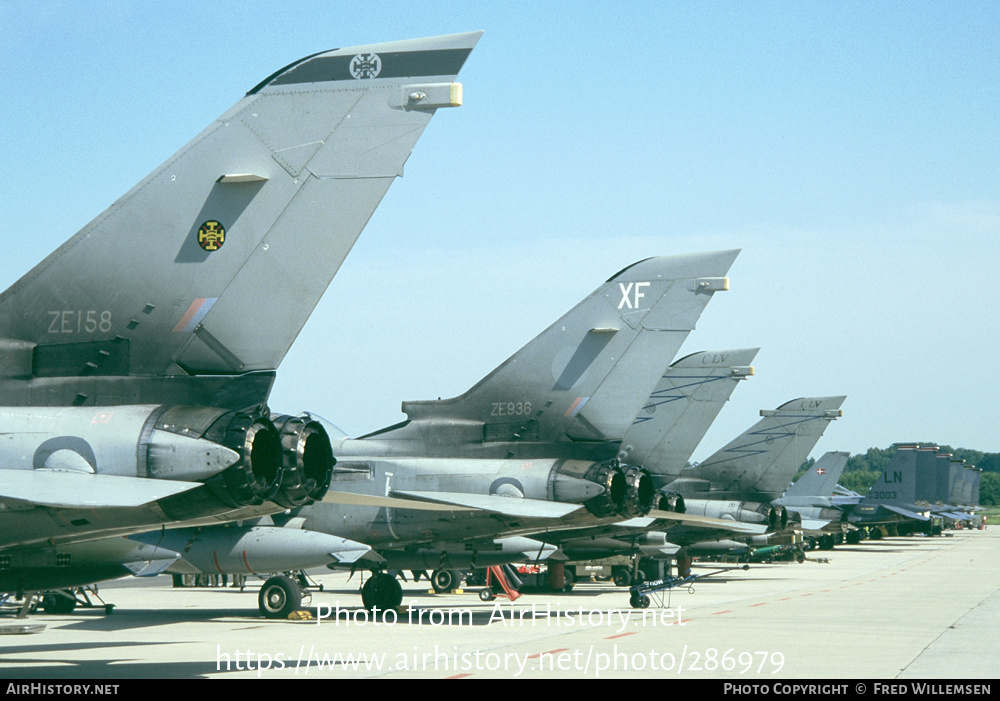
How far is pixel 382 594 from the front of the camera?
18.6 metres

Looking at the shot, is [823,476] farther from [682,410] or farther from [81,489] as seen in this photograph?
[81,489]

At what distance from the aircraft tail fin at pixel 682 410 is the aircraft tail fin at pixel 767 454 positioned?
8.72 meters

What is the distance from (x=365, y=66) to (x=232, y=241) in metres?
2.03

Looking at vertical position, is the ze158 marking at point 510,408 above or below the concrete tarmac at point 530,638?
above

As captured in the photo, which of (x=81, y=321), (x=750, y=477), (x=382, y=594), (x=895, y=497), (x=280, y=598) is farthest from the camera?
(x=895, y=497)

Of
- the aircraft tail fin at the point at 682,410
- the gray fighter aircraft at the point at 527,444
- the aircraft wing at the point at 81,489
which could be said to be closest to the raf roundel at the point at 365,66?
the aircraft wing at the point at 81,489

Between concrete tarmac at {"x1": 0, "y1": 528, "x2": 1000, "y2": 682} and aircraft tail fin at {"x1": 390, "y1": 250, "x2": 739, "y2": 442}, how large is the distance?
132 inches

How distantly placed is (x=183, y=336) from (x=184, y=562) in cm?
847

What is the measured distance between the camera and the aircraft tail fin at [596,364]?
19391 mm

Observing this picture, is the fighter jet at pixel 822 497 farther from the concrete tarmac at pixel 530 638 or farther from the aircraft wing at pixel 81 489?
the aircraft wing at pixel 81 489

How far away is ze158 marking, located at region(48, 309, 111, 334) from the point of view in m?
10.0

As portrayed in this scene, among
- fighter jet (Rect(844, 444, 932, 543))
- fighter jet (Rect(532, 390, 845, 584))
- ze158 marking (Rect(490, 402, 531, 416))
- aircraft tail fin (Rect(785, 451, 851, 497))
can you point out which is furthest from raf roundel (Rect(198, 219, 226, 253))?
fighter jet (Rect(844, 444, 932, 543))

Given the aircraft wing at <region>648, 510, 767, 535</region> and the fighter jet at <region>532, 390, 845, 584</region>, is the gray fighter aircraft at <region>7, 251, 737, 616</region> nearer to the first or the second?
the aircraft wing at <region>648, 510, 767, 535</region>

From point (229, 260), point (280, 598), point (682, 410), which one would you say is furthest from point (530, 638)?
point (682, 410)
